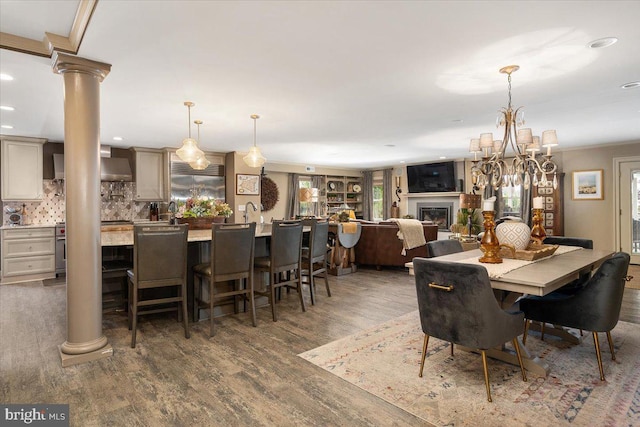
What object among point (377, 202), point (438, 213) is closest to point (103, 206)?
point (377, 202)

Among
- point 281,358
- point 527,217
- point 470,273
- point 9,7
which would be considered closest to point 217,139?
point 9,7

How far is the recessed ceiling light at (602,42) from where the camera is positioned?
2.61 meters

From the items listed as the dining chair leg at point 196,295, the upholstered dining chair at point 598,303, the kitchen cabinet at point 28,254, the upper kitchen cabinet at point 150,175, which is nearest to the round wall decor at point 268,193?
the upper kitchen cabinet at point 150,175

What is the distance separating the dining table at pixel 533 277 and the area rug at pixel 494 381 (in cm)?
8

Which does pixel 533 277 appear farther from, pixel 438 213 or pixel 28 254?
pixel 438 213

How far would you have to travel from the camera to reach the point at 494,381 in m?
2.50

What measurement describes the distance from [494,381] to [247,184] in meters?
6.71

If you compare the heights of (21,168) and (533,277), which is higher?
(21,168)

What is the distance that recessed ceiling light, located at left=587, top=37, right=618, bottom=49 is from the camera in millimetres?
2605

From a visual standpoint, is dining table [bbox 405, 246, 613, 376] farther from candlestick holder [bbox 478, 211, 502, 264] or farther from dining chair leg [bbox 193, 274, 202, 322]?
dining chair leg [bbox 193, 274, 202, 322]

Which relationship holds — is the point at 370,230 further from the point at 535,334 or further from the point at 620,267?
the point at 620,267

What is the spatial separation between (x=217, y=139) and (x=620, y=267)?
5955 mm

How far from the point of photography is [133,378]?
256 centimetres

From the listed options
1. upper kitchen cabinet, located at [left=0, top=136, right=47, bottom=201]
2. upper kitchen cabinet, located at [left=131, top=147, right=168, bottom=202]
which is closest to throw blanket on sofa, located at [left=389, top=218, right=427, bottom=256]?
upper kitchen cabinet, located at [left=131, top=147, right=168, bottom=202]
